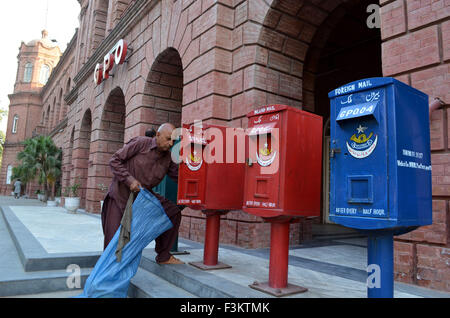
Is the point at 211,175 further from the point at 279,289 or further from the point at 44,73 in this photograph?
the point at 44,73

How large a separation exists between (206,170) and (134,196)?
2.86ft

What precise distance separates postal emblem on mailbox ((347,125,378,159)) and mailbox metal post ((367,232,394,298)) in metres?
0.60

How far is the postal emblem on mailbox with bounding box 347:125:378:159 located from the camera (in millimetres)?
2390

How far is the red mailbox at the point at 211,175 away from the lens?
3873 mm

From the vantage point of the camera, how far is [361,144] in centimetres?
246

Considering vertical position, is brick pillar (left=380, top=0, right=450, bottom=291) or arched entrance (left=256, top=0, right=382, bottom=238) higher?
arched entrance (left=256, top=0, right=382, bottom=238)

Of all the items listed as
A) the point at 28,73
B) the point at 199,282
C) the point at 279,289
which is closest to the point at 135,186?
the point at 199,282

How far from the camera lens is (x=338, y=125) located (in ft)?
8.63

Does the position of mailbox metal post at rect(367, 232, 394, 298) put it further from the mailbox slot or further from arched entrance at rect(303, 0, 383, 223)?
arched entrance at rect(303, 0, 383, 223)

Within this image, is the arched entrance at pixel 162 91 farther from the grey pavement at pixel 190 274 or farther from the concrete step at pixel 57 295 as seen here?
the concrete step at pixel 57 295

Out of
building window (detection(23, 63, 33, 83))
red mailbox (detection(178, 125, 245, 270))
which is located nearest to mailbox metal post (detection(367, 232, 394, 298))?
red mailbox (detection(178, 125, 245, 270))

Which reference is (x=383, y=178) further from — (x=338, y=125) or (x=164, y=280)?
(x=164, y=280)

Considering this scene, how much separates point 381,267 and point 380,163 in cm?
75

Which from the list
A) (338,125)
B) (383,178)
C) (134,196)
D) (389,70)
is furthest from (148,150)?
(389,70)
